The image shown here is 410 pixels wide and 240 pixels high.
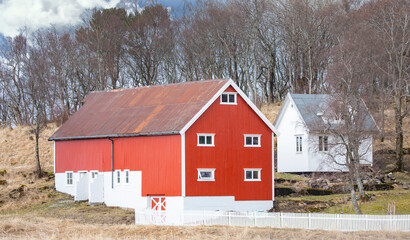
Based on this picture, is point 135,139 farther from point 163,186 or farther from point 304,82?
point 304,82

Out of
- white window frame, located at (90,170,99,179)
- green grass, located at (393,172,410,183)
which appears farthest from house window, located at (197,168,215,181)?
green grass, located at (393,172,410,183)

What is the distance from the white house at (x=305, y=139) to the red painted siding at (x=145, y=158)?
15.6 metres

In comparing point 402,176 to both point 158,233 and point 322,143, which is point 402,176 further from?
point 158,233

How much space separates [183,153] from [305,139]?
18550mm

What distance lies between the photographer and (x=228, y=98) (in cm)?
4806

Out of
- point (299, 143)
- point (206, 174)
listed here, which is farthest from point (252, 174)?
point (299, 143)

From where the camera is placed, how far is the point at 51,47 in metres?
84.5

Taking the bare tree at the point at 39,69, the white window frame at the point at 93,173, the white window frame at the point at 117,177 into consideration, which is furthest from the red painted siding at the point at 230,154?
the bare tree at the point at 39,69

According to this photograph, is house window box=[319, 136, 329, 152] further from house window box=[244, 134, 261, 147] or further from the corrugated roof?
house window box=[244, 134, 261, 147]

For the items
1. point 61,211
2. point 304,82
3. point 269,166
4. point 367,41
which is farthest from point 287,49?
point 61,211

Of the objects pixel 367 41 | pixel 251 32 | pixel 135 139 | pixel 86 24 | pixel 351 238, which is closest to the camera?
pixel 351 238

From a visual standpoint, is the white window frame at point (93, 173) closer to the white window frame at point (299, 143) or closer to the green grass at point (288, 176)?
the green grass at point (288, 176)

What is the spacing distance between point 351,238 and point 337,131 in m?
13.7

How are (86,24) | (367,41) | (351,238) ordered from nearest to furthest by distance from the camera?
(351,238) < (367,41) < (86,24)
